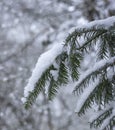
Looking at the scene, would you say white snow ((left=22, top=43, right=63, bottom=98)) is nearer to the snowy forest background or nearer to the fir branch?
the fir branch

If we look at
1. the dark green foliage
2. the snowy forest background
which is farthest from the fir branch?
the snowy forest background

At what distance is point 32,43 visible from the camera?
1251 cm

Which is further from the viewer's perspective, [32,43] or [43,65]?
[32,43]

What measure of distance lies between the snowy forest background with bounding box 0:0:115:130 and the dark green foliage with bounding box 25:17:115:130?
190 inches

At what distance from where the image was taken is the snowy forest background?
8930mm

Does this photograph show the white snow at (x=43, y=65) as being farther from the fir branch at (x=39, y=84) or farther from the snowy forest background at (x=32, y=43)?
the snowy forest background at (x=32, y=43)

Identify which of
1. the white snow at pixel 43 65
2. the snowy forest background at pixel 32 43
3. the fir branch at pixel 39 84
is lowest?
the fir branch at pixel 39 84

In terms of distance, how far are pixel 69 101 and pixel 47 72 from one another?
1421cm

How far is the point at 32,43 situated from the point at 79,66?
411 inches

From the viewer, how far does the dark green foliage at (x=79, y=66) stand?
2.14m

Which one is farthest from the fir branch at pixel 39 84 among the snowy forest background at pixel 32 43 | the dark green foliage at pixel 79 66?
the snowy forest background at pixel 32 43

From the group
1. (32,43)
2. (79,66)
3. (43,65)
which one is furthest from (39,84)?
(32,43)

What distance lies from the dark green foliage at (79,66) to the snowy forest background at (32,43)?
4831 millimetres

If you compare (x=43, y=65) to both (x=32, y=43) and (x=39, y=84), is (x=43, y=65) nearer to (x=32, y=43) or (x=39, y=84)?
(x=39, y=84)
